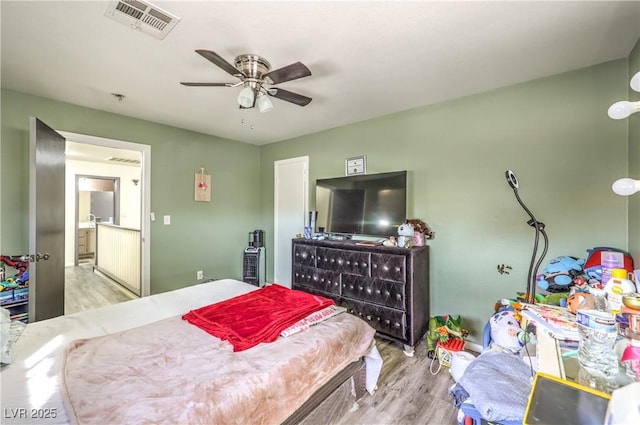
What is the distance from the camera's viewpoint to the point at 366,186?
3070 millimetres

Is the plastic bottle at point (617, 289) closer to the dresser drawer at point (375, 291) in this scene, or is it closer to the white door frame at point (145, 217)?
the dresser drawer at point (375, 291)

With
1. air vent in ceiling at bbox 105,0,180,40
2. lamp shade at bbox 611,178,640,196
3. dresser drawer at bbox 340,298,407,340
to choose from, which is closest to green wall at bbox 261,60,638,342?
dresser drawer at bbox 340,298,407,340

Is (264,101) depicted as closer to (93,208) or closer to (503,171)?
(503,171)

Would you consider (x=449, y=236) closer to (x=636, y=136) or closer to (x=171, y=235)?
(x=636, y=136)

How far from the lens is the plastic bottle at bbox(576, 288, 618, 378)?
838 millimetres

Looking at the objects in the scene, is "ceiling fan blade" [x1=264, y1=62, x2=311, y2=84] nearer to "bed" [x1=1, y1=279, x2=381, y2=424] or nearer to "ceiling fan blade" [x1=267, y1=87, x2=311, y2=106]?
"ceiling fan blade" [x1=267, y1=87, x2=311, y2=106]

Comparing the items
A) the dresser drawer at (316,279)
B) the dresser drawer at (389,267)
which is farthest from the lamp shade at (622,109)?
the dresser drawer at (316,279)

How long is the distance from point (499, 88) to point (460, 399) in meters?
2.52

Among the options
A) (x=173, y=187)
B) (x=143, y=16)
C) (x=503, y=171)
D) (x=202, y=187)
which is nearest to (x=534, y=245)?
(x=503, y=171)

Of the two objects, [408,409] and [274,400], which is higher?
[274,400]

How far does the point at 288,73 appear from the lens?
1.73 meters

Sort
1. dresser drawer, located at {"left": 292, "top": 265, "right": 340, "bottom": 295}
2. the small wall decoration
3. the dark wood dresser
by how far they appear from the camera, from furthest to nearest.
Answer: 1. the small wall decoration
2. dresser drawer, located at {"left": 292, "top": 265, "right": 340, "bottom": 295}
3. the dark wood dresser

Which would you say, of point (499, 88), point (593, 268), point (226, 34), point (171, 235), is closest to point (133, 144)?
point (171, 235)

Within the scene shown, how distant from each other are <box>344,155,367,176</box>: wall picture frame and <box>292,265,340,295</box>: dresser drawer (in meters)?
1.32
